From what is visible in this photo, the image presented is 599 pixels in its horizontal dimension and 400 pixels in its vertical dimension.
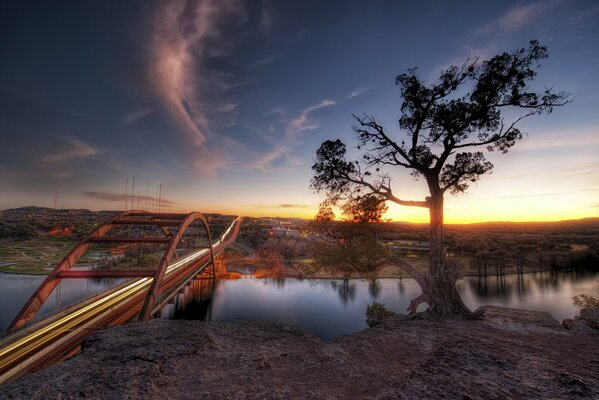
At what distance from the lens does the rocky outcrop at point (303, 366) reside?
4.56 meters

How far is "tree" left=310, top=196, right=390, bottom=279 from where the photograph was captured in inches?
595

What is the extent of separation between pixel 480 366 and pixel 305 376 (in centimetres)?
362

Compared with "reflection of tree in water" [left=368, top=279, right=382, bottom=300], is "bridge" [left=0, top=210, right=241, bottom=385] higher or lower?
higher

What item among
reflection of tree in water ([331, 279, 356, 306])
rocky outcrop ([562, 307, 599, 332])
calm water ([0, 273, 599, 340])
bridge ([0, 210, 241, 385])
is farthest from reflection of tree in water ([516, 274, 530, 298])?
bridge ([0, 210, 241, 385])

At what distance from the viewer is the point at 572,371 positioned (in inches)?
223

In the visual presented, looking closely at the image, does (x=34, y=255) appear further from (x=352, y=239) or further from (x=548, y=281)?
(x=548, y=281)

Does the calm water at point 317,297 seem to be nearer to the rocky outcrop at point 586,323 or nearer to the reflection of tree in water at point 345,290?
the reflection of tree in water at point 345,290

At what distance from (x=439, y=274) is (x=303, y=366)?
9188mm

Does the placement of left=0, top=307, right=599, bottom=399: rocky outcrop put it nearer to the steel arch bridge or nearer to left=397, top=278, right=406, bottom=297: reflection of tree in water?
the steel arch bridge

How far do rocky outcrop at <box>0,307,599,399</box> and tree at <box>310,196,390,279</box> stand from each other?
256 inches

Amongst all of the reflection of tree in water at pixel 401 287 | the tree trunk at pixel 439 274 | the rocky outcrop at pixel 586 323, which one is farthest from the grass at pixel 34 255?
→ the rocky outcrop at pixel 586 323

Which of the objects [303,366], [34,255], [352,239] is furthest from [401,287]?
[34,255]

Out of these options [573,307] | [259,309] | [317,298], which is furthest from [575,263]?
[259,309]

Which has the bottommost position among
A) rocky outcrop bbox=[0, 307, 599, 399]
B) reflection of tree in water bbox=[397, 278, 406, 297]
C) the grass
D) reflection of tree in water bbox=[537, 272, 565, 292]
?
reflection of tree in water bbox=[397, 278, 406, 297]
